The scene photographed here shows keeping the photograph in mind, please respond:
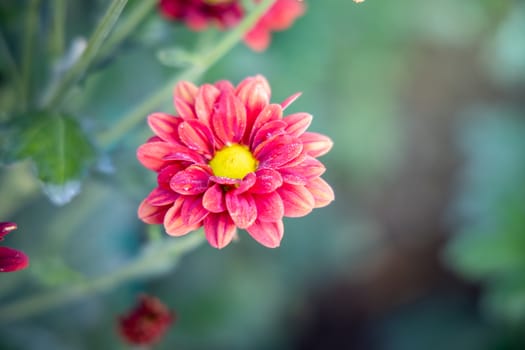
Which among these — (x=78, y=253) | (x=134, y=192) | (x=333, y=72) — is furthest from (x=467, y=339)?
(x=134, y=192)

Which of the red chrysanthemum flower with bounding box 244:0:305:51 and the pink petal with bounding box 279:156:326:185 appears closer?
the pink petal with bounding box 279:156:326:185

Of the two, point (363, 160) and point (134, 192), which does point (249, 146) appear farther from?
point (363, 160)

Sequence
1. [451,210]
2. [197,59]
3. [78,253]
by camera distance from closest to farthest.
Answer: [197,59], [78,253], [451,210]

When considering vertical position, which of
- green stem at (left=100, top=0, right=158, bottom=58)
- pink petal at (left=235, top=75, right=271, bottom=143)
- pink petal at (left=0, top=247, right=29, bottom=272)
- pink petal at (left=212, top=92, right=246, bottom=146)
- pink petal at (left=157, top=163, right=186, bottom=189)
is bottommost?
pink petal at (left=0, top=247, right=29, bottom=272)

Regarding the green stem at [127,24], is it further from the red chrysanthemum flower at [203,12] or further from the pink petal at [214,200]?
the pink petal at [214,200]

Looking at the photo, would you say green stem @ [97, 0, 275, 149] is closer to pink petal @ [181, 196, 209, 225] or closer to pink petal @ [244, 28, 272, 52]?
pink petal @ [244, 28, 272, 52]

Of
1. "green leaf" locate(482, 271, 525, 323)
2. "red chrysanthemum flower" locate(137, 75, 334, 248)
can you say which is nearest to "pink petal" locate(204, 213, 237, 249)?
"red chrysanthemum flower" locate(137, 75, 334, 248)
